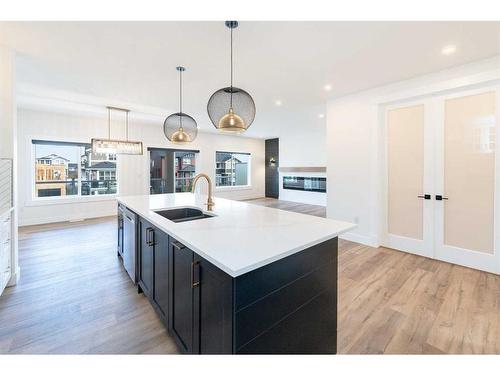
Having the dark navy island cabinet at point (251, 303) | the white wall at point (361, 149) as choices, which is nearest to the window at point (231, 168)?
the white wall at point (361, 149)

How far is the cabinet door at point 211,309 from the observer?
1126 mm

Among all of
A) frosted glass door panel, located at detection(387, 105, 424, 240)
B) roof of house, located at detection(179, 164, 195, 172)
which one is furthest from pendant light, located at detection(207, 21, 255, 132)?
roof of house, located at detection(179, 164, 195, 172)

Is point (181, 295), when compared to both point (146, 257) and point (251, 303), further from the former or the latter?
point (146, 257)

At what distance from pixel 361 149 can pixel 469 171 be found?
1464mm

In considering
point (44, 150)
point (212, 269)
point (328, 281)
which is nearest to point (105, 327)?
point (212, 269)

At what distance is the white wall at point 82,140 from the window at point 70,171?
0.67 feet

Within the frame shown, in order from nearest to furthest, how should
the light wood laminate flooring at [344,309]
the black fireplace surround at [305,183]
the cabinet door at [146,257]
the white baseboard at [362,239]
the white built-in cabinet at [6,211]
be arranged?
the light wood laminate flooring at [344,309] < the cabinet door at [146,257] < the white built-in cabinet at [6,211] < the white baseboard at [362,239] < the black fireplace surround at [305,183]

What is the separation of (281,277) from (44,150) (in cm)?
705

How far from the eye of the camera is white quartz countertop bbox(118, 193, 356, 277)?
3.84 feet

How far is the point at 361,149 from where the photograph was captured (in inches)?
164

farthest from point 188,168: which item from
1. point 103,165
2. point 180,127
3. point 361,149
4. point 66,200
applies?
point 361,149

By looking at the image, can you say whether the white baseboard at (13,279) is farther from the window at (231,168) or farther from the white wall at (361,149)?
the window at (231,168)

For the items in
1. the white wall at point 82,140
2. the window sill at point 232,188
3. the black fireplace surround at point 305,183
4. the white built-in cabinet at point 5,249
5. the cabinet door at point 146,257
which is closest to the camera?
the cabinet door at point 146,257

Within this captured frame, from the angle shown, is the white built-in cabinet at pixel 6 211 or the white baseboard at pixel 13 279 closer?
the white built-in cabinet at pixel 6 211
